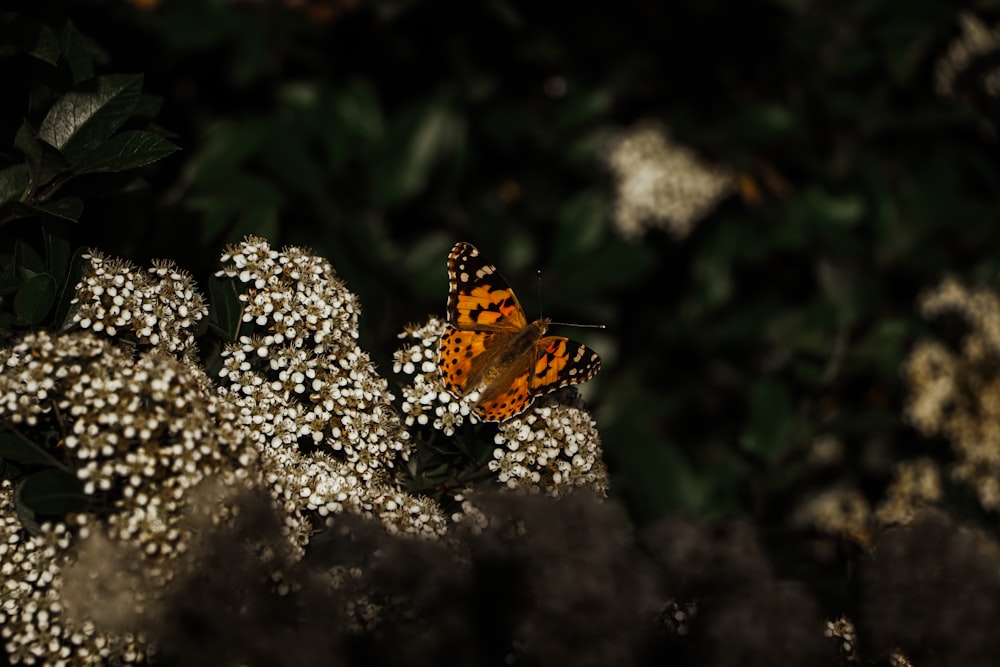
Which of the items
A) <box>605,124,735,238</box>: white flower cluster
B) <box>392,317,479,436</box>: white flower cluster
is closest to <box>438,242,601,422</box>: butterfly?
<box>392,317,479,436</box>: white flower cluster

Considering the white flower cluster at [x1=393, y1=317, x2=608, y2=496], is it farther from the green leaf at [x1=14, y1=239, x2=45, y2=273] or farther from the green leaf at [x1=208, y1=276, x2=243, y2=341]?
the green leaf at [x1=14, y1=239, x2=45, y2=273]

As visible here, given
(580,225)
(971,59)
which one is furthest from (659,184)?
(971,59)

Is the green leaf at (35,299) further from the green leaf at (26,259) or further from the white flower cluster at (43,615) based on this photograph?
the white flower cluster at (43,615)

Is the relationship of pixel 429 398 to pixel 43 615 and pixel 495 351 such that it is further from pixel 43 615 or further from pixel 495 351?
pixel 43 615

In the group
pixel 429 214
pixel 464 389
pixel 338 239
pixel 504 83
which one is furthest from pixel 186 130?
pixel 464 389

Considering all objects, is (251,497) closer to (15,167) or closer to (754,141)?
(15,167)

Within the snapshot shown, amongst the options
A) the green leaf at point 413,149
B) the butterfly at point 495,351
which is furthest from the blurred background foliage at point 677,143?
the butterfly at point 495,351
